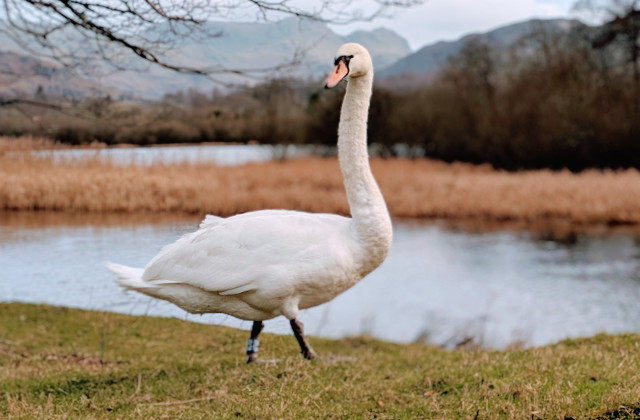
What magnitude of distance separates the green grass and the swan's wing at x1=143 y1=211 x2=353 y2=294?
861mm

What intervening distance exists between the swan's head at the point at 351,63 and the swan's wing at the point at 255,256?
1.16 meters

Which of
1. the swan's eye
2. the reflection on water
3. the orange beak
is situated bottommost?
the reflection on water

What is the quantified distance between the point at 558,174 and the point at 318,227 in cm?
2888

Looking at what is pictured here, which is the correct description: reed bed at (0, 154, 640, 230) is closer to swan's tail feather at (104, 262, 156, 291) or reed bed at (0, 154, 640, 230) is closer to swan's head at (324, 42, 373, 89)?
swan's tail feather at (104, 262, 156, 291)

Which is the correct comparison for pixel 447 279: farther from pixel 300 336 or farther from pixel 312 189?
pixel 300 336

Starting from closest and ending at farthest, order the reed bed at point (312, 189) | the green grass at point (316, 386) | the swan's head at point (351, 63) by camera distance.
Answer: the green grass at point (316, 386) → the swan's head at point (351, 63) → the reed bed at point (312, 189)

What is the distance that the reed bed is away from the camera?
9.61m

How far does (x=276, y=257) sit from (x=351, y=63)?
1586 millimetres

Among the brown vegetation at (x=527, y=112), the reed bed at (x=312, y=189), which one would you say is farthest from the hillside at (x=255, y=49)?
the brown vegetation at (x=527, y=112)

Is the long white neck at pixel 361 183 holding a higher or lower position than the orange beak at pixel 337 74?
lower

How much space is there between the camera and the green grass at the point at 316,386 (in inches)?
189

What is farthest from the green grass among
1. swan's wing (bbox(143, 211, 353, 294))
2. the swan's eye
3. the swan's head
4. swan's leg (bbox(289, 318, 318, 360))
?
the swan's eye

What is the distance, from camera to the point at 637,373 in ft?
18.4

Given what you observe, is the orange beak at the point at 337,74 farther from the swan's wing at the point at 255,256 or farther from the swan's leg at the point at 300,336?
the swan's leg at the point at 300,336
